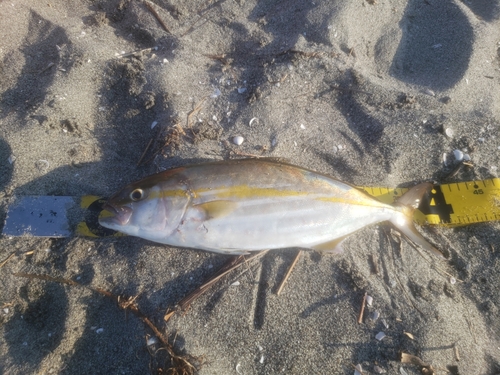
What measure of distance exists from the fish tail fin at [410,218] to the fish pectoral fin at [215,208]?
1.43m

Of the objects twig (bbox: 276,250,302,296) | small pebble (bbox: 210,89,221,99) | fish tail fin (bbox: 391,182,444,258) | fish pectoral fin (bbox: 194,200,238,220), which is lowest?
twig (bbox: 276,250,302,296)

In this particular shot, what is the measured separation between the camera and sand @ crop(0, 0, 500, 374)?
8.20 ft

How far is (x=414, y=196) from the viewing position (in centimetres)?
275

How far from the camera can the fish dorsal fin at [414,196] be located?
2723 mm

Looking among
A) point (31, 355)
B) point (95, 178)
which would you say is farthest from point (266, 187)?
point (31, 355)

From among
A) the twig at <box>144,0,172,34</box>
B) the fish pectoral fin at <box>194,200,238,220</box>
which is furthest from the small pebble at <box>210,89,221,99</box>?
the fish pectoral fin at <box>194,200,238,220</box>

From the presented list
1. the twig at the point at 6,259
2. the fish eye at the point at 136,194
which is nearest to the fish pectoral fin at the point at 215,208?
the fish eye at the point at 136,194

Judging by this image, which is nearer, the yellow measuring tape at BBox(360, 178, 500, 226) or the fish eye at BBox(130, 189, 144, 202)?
the fish eye at BBox(130, 189, 144, 202)

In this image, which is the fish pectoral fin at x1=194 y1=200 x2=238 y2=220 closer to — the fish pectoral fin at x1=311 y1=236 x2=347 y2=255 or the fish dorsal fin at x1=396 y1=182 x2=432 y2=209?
the fish pectoral fin at x1=311 y1=236 x2=347 y2=255

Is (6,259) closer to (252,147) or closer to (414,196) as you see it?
(252,147)

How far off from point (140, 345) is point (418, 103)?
10.8 ft

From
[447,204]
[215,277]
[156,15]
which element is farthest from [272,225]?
[156,15]

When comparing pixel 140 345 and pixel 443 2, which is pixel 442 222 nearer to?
pixel 443 2

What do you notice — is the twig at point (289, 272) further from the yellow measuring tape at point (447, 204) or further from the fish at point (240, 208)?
the yellow measuring tape at point (447, 204)
